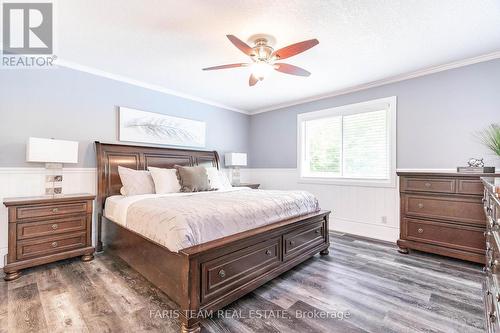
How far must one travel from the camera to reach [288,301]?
203 cm

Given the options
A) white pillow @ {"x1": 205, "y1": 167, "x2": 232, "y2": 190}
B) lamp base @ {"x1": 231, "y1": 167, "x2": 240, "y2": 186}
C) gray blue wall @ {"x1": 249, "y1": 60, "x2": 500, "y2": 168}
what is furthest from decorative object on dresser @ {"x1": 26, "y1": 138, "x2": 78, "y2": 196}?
gray blue wall @ {"x1": 249, "y1": 60, "x2": 500, "y2": 168}

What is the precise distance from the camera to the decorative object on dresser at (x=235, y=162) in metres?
4.92

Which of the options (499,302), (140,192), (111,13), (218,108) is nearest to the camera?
(499,302)

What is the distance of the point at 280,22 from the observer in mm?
2217

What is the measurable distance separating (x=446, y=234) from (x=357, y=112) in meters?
2.17

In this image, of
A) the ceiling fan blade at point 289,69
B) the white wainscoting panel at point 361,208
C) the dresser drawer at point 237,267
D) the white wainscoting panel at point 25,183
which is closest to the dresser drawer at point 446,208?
the white wainscoting panel at point 361,208

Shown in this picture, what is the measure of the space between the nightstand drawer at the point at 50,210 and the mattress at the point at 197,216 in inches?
14.7

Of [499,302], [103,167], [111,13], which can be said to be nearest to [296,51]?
[111,13]

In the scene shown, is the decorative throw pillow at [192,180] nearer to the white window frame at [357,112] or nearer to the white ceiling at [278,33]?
the white ceiling at [278,33]

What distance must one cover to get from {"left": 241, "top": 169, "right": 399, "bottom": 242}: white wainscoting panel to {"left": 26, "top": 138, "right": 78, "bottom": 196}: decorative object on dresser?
147 inches

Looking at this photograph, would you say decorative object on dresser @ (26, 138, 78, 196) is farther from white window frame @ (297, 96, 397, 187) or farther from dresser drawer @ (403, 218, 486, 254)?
dresser drawer @ (403, 218, 486, 254)

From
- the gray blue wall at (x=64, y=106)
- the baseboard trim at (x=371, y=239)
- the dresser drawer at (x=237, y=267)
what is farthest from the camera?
the baseboard trim at (x=371, y=239)

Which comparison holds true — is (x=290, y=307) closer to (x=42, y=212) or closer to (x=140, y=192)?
(x=140, y=192)

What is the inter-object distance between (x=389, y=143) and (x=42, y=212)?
463 centimetres
